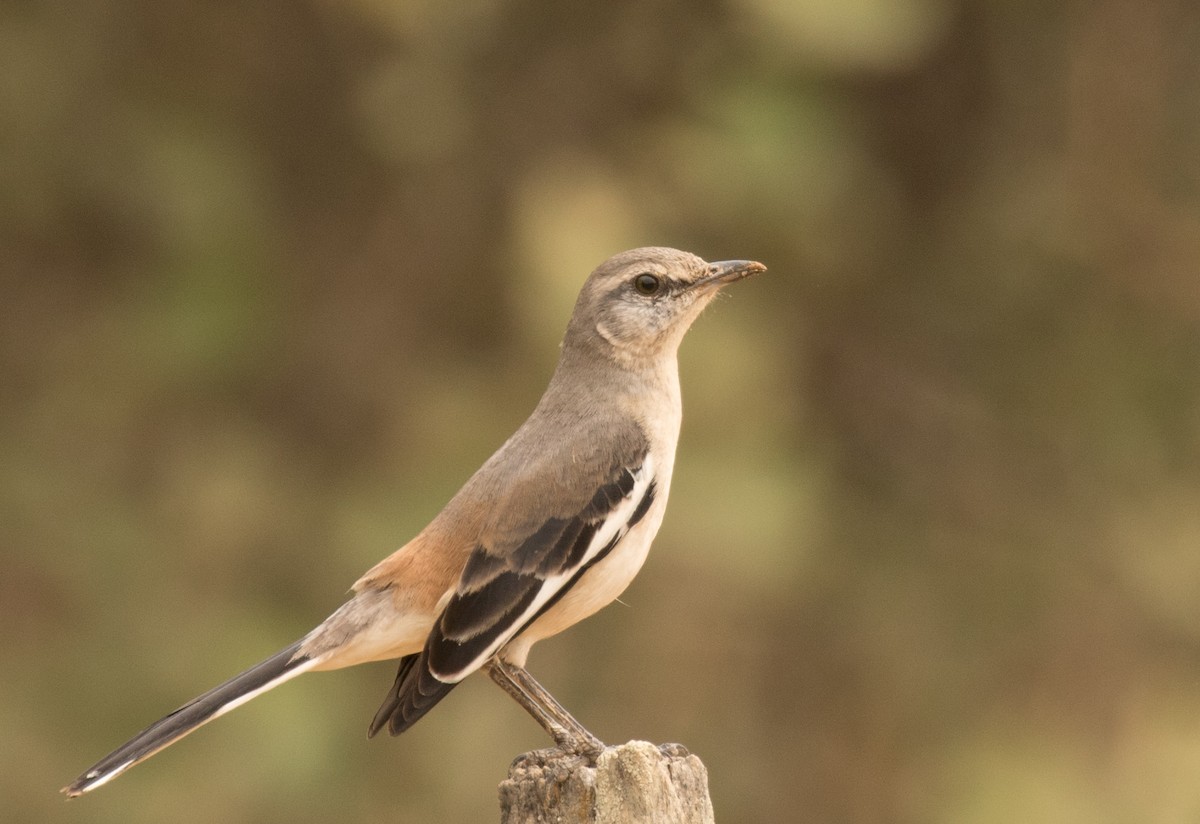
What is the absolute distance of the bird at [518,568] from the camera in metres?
4.28

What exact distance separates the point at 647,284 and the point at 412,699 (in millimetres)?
1661

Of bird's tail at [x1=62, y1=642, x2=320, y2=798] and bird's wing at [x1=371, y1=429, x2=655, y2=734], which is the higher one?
bird's tail at [x1=62, y1=642, x2=320, y2=798]

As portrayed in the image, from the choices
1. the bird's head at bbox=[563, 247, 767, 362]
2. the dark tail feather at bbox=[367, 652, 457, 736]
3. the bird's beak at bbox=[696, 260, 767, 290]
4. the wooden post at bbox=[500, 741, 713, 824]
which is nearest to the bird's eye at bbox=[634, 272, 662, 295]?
the bird's head at bbox=[563, 247, 767, 362]

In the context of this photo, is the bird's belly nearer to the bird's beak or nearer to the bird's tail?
the bird's tail

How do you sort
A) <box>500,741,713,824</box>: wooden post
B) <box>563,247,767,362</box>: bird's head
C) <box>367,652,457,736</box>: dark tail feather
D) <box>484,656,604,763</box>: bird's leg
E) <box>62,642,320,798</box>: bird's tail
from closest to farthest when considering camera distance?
1. <box>500,741,713,824</box>: wooden post
2. <box>62,642,320,798</box>: bird's tail
3. <box>367,652,457,736</box>: dark tail feather
4. <box>484,656,604,763</box>: bird's leg
5. <box>563,247,767,362</box>: bird's head

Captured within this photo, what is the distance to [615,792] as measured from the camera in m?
3.62

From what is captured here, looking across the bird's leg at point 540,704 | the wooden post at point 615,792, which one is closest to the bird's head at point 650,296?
the bird's leg at point 540,704

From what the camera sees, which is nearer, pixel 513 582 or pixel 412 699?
pixel 412 699

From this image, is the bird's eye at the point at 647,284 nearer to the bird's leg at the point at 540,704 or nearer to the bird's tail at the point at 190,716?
the bird's leg at the point at 540,704

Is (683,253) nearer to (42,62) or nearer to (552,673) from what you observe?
(552,673)

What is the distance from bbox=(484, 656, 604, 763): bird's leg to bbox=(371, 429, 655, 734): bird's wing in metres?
0.26

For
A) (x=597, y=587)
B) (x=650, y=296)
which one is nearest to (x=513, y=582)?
(x=597, y=587)

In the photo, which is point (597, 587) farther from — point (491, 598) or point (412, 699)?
point (412, 699)

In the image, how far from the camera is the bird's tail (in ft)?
13.4
